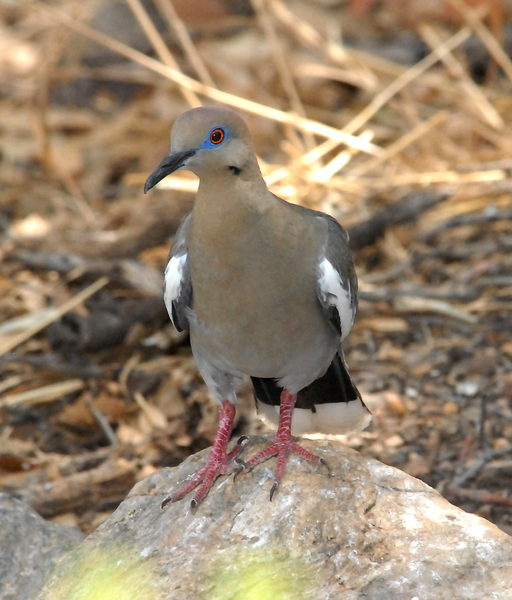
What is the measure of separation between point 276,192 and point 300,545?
11.3 ft

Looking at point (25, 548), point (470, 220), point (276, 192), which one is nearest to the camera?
point (25, 548)

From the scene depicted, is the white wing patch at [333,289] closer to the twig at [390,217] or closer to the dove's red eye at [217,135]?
the dove's red eye at [217,135]

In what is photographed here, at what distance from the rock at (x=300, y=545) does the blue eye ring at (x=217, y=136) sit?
45.8 inches

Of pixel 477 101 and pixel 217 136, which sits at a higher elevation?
pixel 217 136

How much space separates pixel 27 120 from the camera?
785 centimetres

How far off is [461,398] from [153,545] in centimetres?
220

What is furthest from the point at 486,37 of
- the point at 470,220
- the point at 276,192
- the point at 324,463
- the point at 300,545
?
the point at 300,545

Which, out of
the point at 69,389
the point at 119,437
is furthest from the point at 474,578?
the point at 69,389

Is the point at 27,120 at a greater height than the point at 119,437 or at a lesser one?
greater

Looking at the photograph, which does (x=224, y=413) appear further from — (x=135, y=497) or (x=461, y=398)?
(x=461, y=398)

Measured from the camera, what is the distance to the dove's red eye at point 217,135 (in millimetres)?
2791

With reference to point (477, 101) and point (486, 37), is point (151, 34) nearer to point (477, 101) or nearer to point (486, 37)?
point (477, 101)

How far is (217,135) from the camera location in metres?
2.80

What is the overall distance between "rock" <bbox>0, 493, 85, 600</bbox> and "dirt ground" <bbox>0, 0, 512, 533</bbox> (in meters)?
0.68
